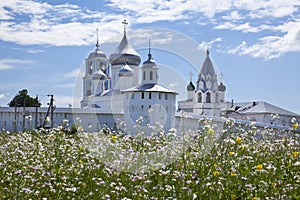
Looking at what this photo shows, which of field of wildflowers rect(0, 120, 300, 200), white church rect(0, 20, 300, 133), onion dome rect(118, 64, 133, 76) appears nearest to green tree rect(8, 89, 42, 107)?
white church rect(0, 20, 300, 133)

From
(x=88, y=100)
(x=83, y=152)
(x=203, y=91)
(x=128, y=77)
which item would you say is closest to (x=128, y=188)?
(x=83, y=152)

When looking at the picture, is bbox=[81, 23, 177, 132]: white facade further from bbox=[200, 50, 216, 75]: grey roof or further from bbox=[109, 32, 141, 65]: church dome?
bbox=[200, 50, 216, 75]: grey roof

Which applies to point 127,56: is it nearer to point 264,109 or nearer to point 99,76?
point 99,76

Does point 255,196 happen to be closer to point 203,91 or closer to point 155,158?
point 155,158

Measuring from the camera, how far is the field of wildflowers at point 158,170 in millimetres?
5199

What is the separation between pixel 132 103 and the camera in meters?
32.2

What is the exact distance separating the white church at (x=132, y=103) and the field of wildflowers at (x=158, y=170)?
2106 millimetres

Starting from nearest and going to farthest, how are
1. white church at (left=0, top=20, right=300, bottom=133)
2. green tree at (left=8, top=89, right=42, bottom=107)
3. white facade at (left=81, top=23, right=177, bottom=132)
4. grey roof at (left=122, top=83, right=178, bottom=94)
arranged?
1. white church at (left=0, top=20, right=300, bottom=133)
2. white facade at (left=81, top=23, right=177, bottom=132)
3. grey roof at (left=122, top=83, right=178, bottom=94)
4. green tree at (left=8, top=89, right=42, bottom=107)

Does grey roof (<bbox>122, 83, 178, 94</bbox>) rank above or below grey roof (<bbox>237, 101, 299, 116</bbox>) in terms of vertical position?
above

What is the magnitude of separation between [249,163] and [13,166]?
3.29m

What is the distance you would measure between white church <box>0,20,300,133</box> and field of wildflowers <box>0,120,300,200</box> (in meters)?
2.11

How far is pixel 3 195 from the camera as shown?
5.31m

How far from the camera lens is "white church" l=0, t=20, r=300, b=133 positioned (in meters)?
30.0

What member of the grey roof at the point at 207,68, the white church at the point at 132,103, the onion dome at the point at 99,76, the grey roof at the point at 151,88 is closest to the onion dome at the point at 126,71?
the white church at the point at 132,103
